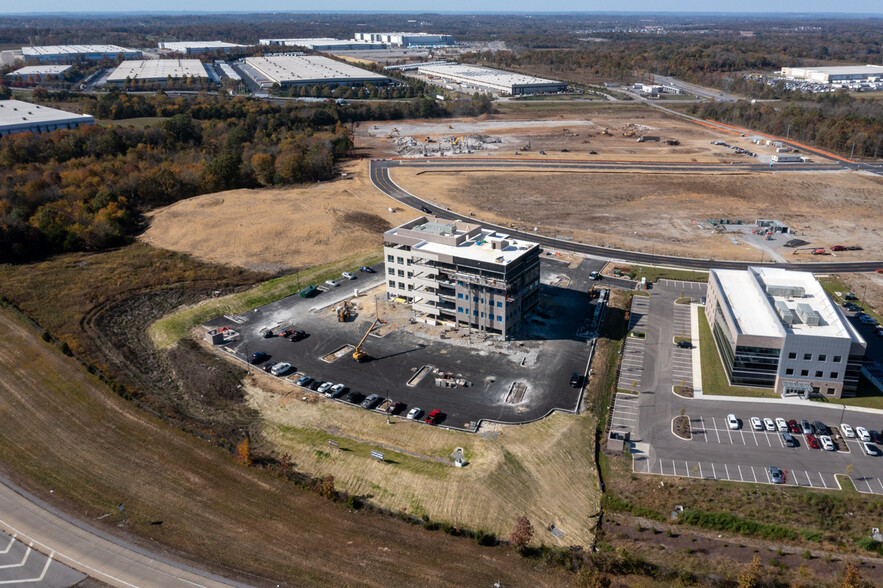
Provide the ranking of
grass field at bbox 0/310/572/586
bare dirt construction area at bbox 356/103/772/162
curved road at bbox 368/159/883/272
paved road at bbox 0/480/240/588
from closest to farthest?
paved road at bbox 0/480/240/588 < grass field at bbox 0/310/572/586 < curved road at bbox 368/159/883/272 < bare dirt construction area at bbox 356/103/772/162

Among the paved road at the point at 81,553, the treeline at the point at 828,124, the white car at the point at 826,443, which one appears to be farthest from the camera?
the treeline at the point at 828,124

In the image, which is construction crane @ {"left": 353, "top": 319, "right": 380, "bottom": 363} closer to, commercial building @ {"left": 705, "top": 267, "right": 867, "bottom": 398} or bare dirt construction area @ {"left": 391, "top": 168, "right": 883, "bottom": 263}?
commercial building @ {"left": 705, "top": 267, "right": 867, "bottom": 398}

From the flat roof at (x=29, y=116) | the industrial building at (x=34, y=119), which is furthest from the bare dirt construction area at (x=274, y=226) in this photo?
the flat roof at (x=29, y=116)

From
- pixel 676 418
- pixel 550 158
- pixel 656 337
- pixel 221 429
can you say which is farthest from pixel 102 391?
pixel 550 158

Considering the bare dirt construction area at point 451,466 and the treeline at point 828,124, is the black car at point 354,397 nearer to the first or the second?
the bare dirt construction area at point 451,466

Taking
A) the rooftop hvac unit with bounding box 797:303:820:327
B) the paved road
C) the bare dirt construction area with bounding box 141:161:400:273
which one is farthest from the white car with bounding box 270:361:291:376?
the rooftop hvac unit with bounding box 797:303:820:327
